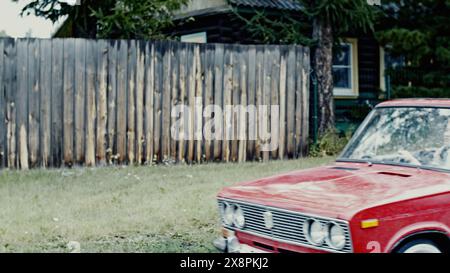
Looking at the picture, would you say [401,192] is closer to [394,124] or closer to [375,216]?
[375,216]

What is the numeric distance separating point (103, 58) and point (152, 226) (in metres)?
4.76

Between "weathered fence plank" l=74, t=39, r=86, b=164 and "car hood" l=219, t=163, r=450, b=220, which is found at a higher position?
"weathered fence plank" l=74, t=39, r=86, b=164

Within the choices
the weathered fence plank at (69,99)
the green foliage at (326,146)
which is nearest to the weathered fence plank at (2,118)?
the weathered fence plank at (69,99)

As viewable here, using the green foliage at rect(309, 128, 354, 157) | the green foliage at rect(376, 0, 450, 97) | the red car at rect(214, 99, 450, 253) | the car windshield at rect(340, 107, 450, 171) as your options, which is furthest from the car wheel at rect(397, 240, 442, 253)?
the green foliage at rect(376, 0, 450, 97)

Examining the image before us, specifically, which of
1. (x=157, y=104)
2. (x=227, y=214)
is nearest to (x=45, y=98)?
(x=157, y=104)

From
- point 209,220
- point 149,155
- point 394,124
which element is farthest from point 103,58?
point 394,124

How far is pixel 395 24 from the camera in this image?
51.6 ft

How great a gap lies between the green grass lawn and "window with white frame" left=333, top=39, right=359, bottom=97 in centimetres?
692

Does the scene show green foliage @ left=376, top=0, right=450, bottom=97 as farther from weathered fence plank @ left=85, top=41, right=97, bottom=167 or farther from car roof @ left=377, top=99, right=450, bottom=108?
car roof @ left=377, top=99, right=450, bottom=108

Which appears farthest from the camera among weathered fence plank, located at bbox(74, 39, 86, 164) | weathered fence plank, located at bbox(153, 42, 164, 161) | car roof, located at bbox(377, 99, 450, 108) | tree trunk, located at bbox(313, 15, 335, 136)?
tree trunk, located at bbox(313, 15, 335, 136)

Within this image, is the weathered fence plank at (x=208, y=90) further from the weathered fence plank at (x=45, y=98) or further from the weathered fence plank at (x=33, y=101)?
the weathered fence plank at (x=33, y=101)

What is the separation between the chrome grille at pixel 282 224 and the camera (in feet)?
14.9

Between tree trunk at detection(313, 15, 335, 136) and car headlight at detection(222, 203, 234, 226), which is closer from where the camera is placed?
car headlight at detection(222, 203, 234, 226)

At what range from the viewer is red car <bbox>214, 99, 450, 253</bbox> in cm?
450
